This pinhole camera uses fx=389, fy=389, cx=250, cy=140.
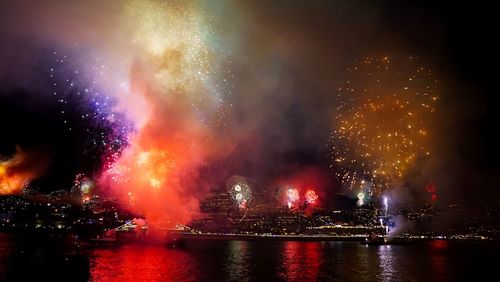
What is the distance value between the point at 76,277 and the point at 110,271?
19.4 ft

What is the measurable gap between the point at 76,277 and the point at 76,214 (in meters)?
74.7

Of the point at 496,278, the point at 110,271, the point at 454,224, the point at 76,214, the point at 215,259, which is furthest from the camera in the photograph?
the point at 454,224

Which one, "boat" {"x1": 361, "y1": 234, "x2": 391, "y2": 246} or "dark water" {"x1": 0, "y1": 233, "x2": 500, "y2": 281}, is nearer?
"dark water" {"x1": 0, "y1": 233, "x2": 500, "y2": 281}

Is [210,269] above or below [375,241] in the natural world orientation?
below

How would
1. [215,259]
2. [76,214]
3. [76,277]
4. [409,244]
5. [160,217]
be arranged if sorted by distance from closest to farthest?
[76,277], [215,259], [160,217], [409,244], [76,214]

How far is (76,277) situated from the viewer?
105 feet

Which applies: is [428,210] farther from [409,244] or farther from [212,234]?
[212,234]

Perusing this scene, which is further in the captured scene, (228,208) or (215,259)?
(228,208)

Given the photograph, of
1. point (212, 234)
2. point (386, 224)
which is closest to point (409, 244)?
point (386, 224)

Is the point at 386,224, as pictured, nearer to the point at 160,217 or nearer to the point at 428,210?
the point at 428,210

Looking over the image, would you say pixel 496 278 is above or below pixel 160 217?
below

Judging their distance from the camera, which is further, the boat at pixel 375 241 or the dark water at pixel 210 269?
the boat at pixel 375 241

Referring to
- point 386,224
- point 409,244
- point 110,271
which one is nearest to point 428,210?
point 386,224

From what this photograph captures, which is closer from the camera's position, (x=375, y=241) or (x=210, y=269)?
(x=210, y=269)
